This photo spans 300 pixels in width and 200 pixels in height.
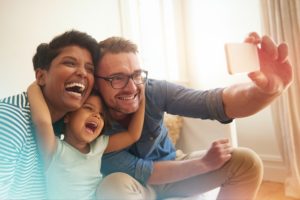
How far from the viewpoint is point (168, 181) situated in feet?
2.93

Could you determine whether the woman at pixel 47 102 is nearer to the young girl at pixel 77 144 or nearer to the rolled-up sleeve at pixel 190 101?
the young girl at pixel 77 144

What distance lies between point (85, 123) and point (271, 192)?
4.70 feet

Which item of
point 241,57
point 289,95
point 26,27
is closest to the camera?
point 241,57

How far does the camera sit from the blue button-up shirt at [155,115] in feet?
2.73

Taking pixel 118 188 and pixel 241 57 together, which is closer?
pixel 241 57

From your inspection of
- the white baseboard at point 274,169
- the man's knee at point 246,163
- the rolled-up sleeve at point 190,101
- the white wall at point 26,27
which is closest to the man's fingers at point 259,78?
the rolled-up sleeve at point 190,101

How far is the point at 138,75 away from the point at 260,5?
117cm

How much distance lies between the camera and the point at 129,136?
847 mm

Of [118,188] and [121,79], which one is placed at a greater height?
[121,79]

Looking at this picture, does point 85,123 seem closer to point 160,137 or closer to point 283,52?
point 160,137

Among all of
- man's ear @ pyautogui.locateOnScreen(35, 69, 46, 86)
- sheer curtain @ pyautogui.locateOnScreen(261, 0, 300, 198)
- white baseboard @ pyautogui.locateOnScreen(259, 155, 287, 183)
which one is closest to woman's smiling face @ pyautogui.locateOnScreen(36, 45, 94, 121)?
man's ear @ pyautogui.locateOnScreen(35, 69, 46, 86)

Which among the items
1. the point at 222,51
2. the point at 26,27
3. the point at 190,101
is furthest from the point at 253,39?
the point at 222,51

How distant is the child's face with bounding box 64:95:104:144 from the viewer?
0.78m

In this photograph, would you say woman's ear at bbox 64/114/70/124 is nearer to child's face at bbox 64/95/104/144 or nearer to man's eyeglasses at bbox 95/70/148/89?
child's face at bbox 64/95/104/144
